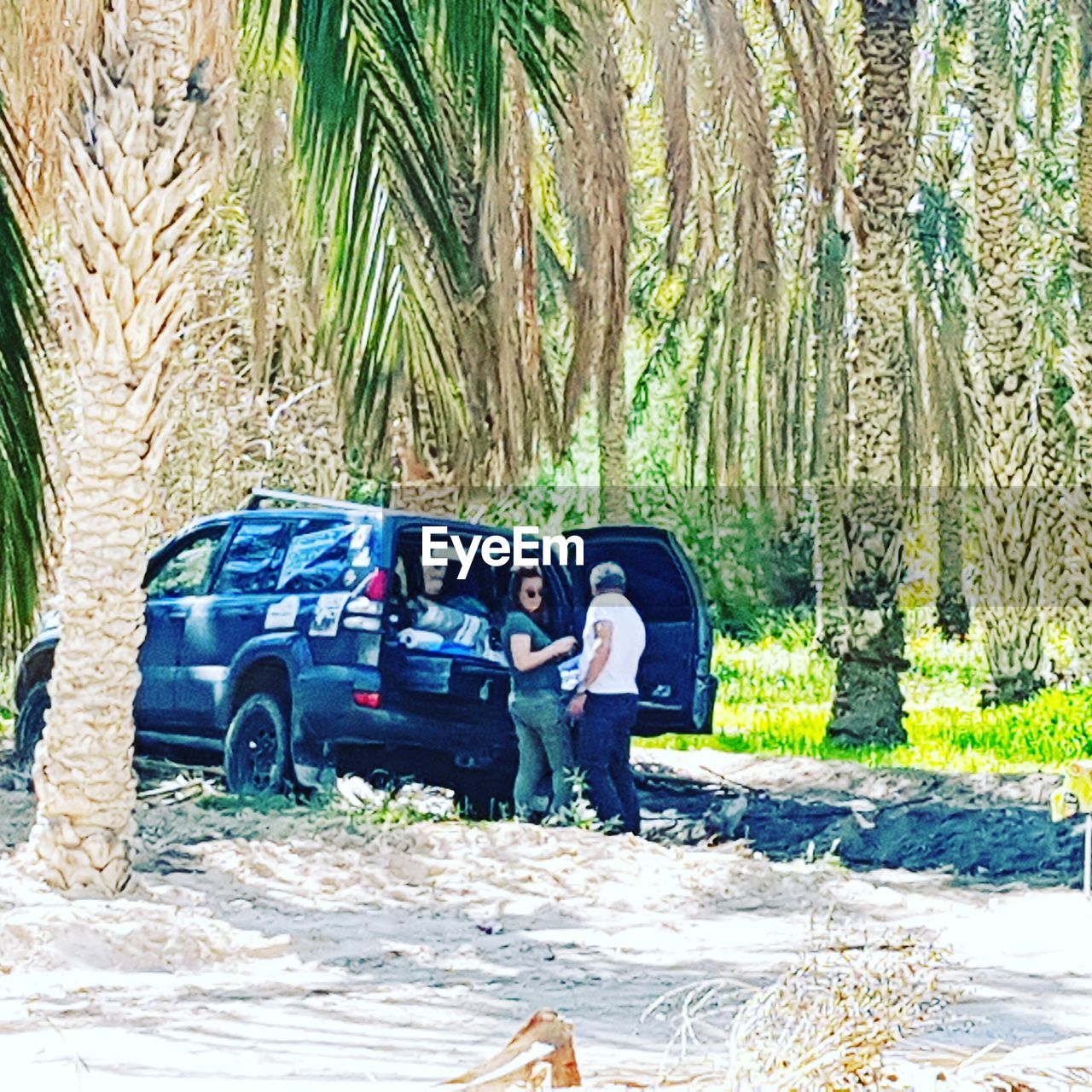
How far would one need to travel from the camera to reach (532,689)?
26.1 ft

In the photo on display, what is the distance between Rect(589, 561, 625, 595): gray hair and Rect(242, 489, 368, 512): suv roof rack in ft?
3.24

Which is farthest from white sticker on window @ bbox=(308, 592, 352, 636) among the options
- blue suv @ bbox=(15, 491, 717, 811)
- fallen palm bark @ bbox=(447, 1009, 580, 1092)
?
fallen palm bark @ bbox=(447, 1009, 580, 1092)

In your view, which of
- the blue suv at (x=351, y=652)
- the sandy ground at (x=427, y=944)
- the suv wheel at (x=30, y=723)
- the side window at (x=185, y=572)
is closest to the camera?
the sandy ground at (x=427, y=944)

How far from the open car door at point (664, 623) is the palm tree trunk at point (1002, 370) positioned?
4.37ft

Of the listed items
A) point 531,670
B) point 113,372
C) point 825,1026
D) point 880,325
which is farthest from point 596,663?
point 825,1026

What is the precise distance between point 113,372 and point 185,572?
Answer: 68.6 inches

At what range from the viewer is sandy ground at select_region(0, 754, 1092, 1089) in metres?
5.59

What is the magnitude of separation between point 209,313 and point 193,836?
7.82 feet

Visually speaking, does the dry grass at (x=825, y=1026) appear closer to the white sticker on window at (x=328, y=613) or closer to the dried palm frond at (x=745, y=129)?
the white sticker on window at (x=328, y=613)

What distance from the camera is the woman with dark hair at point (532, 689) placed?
26.1 ft

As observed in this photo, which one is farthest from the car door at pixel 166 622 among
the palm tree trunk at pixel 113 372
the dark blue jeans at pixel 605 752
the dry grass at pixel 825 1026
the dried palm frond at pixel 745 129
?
the dry grass at pixel 825 1026

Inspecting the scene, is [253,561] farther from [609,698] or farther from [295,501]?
[609,698]

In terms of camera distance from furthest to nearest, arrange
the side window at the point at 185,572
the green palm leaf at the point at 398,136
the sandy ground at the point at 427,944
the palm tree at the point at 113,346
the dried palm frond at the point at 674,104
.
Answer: the side window at the point at 185,572, the dried palm frond at the point at 674,104, the green palm leaf at the point at 398,136, the palm tree at the point at 113,346, the sandy ground at the point at 427,944

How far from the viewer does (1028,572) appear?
28.3ft
